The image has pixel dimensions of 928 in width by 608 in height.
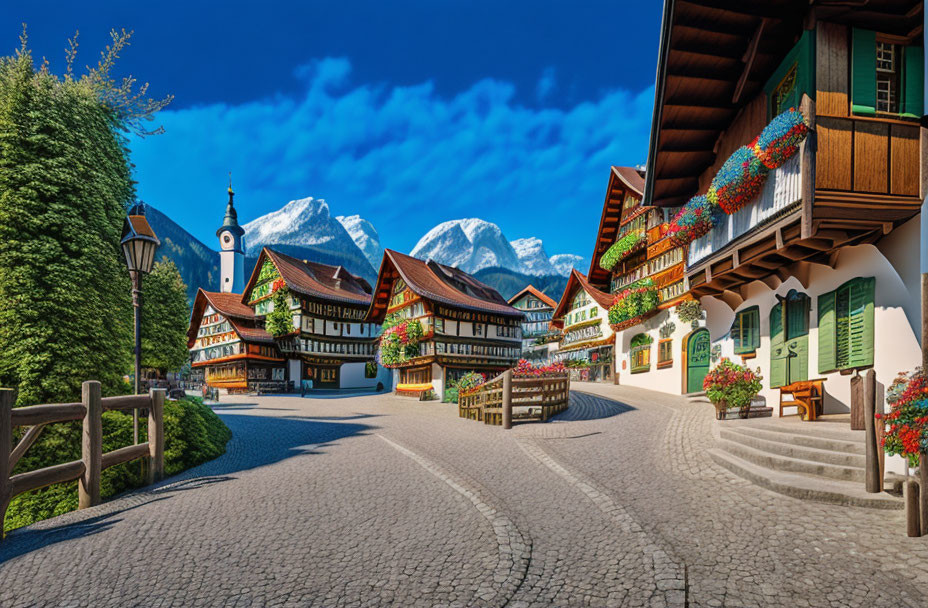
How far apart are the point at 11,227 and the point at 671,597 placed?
11.4m

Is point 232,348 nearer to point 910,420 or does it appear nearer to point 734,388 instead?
point 734,388

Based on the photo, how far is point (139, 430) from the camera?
9.58 metres

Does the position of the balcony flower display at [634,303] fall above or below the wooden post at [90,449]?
above

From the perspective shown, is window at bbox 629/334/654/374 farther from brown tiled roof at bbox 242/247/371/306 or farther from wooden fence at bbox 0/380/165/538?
brown tiled roof at bbox 242/247/371/306

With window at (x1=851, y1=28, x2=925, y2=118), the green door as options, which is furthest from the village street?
the green door

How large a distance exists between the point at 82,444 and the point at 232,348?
39516 mm

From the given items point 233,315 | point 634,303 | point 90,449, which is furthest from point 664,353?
point 233,315

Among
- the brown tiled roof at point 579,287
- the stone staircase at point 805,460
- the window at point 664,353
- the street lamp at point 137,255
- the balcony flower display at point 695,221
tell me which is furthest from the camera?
the brown tiled roof at point 579,287

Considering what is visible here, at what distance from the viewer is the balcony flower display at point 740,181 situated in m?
11.4

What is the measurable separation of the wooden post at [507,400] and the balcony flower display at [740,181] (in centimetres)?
727

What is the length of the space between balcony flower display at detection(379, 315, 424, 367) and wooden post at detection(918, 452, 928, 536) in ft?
90.8

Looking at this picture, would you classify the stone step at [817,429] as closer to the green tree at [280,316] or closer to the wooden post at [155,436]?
the wooden post at [155,436]

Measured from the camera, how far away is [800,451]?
27.9 ft

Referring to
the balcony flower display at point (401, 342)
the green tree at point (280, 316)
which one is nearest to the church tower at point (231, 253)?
the green tree at point (280, 316)
